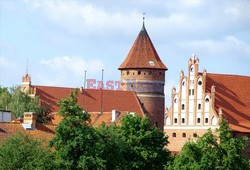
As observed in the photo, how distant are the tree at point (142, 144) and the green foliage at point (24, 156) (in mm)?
10857

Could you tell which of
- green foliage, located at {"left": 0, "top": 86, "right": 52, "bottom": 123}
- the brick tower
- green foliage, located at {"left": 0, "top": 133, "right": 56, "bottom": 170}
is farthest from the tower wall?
green foliage, located at {"left": 0, "top": 133, "right": 56, "bottom": 170}

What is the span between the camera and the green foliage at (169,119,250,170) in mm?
55594

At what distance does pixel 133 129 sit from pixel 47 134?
581cm

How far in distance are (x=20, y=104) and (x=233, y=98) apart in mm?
A: 19963

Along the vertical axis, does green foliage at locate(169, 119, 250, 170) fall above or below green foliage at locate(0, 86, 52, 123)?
below

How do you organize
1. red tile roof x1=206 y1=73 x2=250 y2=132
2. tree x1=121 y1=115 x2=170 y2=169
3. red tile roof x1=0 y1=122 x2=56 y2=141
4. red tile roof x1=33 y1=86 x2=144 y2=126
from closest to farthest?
red tile roof x1=0 y1=122 x2=56 y2=141, tree x1=121 y1=115 x2=170 y2=169, red tile roof x1=206 y1=73 x2=250 y2=132, red tile roof x1=33 y1=86 x2=144 y2=126

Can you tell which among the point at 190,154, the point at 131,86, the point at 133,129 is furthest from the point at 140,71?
the point at 190,154

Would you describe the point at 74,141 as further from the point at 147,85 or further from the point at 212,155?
the point at 147,85

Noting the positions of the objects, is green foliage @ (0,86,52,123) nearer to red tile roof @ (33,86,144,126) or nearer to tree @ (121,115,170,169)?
red tile roof @ (33,86,144,126)

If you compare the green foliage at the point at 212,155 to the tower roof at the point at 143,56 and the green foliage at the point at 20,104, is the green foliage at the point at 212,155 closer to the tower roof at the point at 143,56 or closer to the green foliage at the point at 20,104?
the green foliage at the point at 20,104

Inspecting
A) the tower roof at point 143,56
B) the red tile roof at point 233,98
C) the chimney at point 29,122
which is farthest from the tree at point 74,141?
the tower roof at point 143,56

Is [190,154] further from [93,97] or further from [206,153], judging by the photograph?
[93,97]

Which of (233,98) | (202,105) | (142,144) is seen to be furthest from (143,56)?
(142,144)

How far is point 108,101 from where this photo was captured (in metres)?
106
